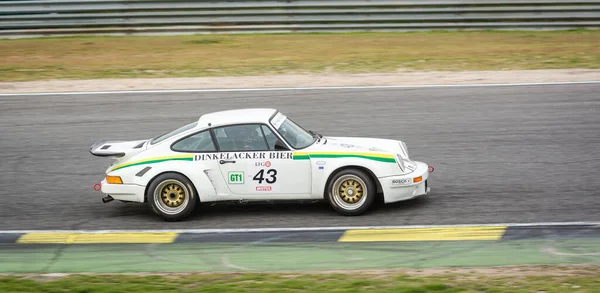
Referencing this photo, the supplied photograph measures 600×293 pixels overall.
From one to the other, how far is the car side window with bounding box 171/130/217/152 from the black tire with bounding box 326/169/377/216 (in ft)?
4.92

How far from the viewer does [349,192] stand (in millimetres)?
9359

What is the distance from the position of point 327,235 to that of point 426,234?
1.10 m

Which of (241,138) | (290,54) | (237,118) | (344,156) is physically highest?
(290,54)

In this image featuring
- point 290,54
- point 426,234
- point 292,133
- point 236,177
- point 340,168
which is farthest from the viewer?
point 290,54

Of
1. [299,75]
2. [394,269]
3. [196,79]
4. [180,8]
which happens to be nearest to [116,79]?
[196,79]

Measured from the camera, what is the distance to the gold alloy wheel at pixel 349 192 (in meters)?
9.30

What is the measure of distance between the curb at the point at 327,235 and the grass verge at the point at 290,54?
31.6 ft

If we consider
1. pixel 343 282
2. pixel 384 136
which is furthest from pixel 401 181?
pixel 384 136

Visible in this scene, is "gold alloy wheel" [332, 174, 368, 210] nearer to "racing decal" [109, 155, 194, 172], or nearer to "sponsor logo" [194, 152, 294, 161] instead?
"sponsor logo" [194, 152, 294, 161]

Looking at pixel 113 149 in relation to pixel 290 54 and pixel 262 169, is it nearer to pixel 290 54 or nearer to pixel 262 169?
pixel 262 169

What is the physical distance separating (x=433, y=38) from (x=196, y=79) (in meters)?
7.82

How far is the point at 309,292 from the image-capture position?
274 inches

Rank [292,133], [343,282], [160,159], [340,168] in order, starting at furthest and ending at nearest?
1. [292,133]
2. [160,159]
3. [340,168]
4. [343,282]

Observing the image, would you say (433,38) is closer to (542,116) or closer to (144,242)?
(542,116)
